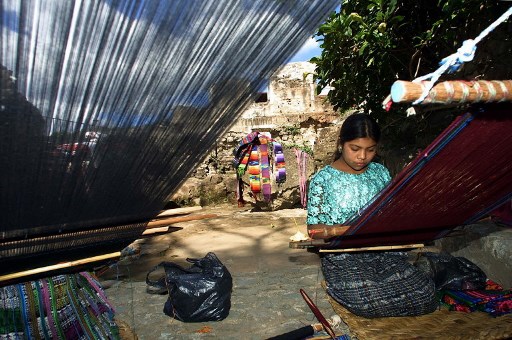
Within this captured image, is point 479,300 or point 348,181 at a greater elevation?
point 348,181

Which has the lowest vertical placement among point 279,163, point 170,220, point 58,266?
point 58,266

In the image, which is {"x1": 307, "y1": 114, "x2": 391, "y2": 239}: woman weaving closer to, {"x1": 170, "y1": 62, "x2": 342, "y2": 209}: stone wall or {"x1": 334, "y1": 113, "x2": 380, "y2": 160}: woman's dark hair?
{"x1": 334, "y1": 113, "x2": 380, "y2": 160}: woman's dark hair

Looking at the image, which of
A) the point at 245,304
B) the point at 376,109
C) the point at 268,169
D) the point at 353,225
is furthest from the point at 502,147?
the point at 268,169

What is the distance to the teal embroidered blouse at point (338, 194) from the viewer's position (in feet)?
7.18

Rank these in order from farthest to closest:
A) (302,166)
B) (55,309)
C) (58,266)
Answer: (302,166) → (55,309) → (58,266)

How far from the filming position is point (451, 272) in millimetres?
2488

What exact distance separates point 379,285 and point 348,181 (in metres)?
0.66

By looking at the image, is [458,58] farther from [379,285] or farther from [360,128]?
[379,285]

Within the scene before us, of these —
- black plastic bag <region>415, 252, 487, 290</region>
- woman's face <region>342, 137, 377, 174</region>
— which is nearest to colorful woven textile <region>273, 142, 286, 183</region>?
black plastic bag <region>415, 252, 487, 290</region>

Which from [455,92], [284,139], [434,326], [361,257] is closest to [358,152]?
[361,257]

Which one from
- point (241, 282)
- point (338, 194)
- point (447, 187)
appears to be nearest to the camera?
point (447, 187)

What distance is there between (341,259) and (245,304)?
1113 mm

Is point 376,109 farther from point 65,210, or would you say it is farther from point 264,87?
point 65,210

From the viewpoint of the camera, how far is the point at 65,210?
124cm
